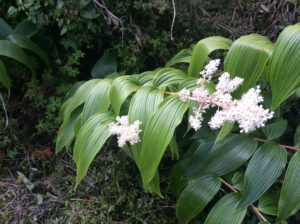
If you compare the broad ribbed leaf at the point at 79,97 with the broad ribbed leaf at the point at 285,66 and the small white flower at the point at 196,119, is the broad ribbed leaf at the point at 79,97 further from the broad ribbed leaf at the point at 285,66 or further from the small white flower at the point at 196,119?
the broad ribbed leaf at the point at 285,66

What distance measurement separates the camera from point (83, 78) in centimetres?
211

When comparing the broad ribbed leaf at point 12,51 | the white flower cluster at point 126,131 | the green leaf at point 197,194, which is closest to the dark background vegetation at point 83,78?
the broad ribbed leaf at point 12,51

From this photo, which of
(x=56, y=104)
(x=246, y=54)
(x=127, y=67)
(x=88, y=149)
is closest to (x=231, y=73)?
(x=246, y=54)

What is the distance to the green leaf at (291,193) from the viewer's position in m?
1.21

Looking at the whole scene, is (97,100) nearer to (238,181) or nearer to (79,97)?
(79,97)

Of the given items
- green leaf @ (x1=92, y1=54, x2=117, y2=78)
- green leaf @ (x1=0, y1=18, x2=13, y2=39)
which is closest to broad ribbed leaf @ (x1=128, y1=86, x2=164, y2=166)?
green leaf @ (x1=92, y1=54, x2=117, y2=78)

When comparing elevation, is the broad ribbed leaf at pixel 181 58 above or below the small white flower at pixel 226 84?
below

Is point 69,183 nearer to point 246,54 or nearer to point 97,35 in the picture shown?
point 97,35

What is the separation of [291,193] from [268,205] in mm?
186

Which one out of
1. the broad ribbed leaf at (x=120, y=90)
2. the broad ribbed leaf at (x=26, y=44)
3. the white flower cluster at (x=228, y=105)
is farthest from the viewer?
the broad ribbed leaf at (x=26, y=44)

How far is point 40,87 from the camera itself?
1957 millimetres

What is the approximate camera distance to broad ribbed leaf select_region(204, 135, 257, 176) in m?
1.37

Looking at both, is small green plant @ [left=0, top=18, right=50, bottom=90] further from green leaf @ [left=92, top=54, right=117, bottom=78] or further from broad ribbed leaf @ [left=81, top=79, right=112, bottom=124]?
broad ribbed leaf @ [left=81, top=79, right=112, bottom=124]

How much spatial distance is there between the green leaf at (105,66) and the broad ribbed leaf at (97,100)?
1.46 feet
